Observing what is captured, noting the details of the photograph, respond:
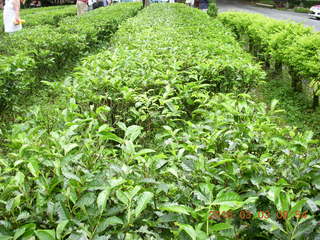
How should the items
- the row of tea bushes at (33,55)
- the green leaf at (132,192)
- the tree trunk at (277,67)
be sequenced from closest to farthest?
the green leaf at (132,192), the row of tea bushes at (33,55), the tree trunk at (277,67)

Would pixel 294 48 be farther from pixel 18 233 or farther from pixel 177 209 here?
pixel 18 233

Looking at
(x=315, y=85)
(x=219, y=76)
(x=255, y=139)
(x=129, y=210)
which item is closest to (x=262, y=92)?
(x=315, y=85)

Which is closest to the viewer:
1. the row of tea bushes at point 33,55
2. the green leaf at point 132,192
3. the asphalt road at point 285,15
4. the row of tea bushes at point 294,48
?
the green leaf at point 132,192

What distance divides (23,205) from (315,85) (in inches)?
191

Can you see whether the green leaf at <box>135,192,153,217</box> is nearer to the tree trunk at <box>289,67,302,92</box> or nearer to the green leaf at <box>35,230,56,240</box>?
the green leaf at <box>35,230,56,240</box>

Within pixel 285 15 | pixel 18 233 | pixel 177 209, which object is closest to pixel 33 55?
pixel 18 233

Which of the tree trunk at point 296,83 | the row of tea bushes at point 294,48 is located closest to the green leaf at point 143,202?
the row of tea bushes at point 294,48

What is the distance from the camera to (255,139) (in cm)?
186

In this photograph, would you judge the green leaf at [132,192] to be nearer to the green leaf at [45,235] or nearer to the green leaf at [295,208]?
the green leaf at [45,235]

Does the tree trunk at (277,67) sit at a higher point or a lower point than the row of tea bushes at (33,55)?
lower

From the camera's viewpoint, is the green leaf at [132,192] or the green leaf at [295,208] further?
the green leaf at [132,192]

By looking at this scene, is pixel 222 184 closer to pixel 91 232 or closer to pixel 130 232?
pixel 130 232

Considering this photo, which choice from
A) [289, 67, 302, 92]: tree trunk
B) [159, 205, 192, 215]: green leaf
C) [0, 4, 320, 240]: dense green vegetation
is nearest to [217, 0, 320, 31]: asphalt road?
[289, 67, 302, 92]: tree trunk

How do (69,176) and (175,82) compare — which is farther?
(175,82)
